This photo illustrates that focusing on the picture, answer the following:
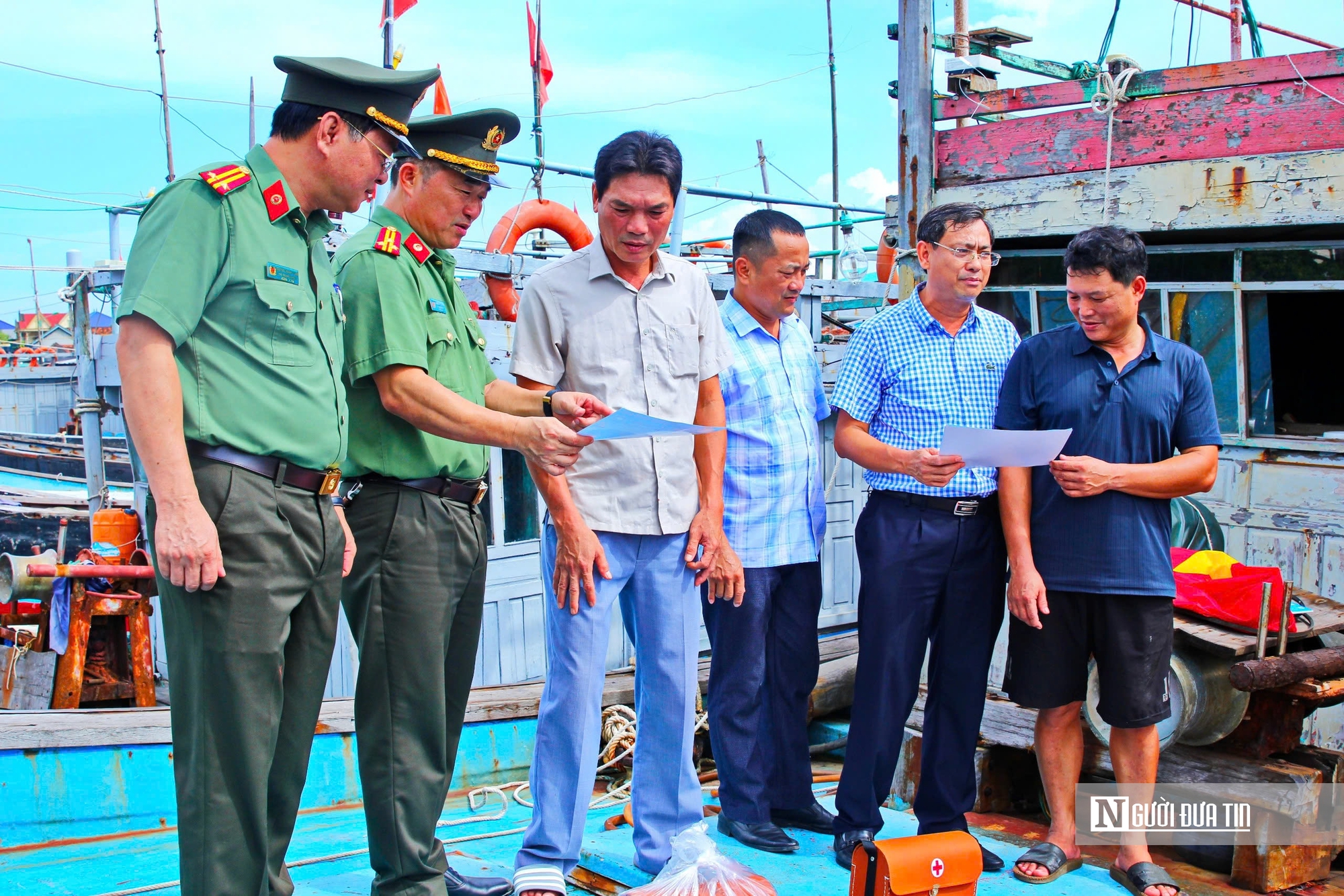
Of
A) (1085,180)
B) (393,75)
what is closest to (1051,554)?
(393,75)

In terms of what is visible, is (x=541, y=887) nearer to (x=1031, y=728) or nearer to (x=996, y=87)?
(x=1031, y=728)

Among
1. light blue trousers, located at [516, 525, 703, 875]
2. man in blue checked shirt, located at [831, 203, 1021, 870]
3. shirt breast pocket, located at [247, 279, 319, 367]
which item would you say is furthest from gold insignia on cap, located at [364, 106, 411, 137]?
man in blue checked shirt, located at [831, 203, 1021, 870]

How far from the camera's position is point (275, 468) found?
6.76ft

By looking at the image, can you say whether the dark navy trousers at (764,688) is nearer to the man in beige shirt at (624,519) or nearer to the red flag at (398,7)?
the man in beige shirt at (624,519)

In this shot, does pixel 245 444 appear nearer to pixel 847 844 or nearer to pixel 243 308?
pixel 243 308

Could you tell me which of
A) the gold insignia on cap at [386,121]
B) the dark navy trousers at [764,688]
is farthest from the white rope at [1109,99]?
the gold insignia on cap at [386,121]

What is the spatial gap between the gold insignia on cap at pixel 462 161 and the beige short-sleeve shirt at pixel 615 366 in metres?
0.31

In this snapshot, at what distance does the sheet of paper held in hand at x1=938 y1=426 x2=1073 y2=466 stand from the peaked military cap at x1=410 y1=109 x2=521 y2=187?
1.31 meters

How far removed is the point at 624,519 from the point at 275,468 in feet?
3.10

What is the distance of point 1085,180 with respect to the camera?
5.92 metres

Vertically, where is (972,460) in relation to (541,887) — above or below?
above

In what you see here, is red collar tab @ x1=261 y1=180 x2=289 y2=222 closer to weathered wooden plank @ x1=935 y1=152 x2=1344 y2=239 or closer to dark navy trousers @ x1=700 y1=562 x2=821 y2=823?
dark navy trousers @ x1=700 y1=562 x2=821 y2=823

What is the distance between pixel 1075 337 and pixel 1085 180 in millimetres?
3212

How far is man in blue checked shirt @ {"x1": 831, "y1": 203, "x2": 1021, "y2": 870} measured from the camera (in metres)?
3.13
